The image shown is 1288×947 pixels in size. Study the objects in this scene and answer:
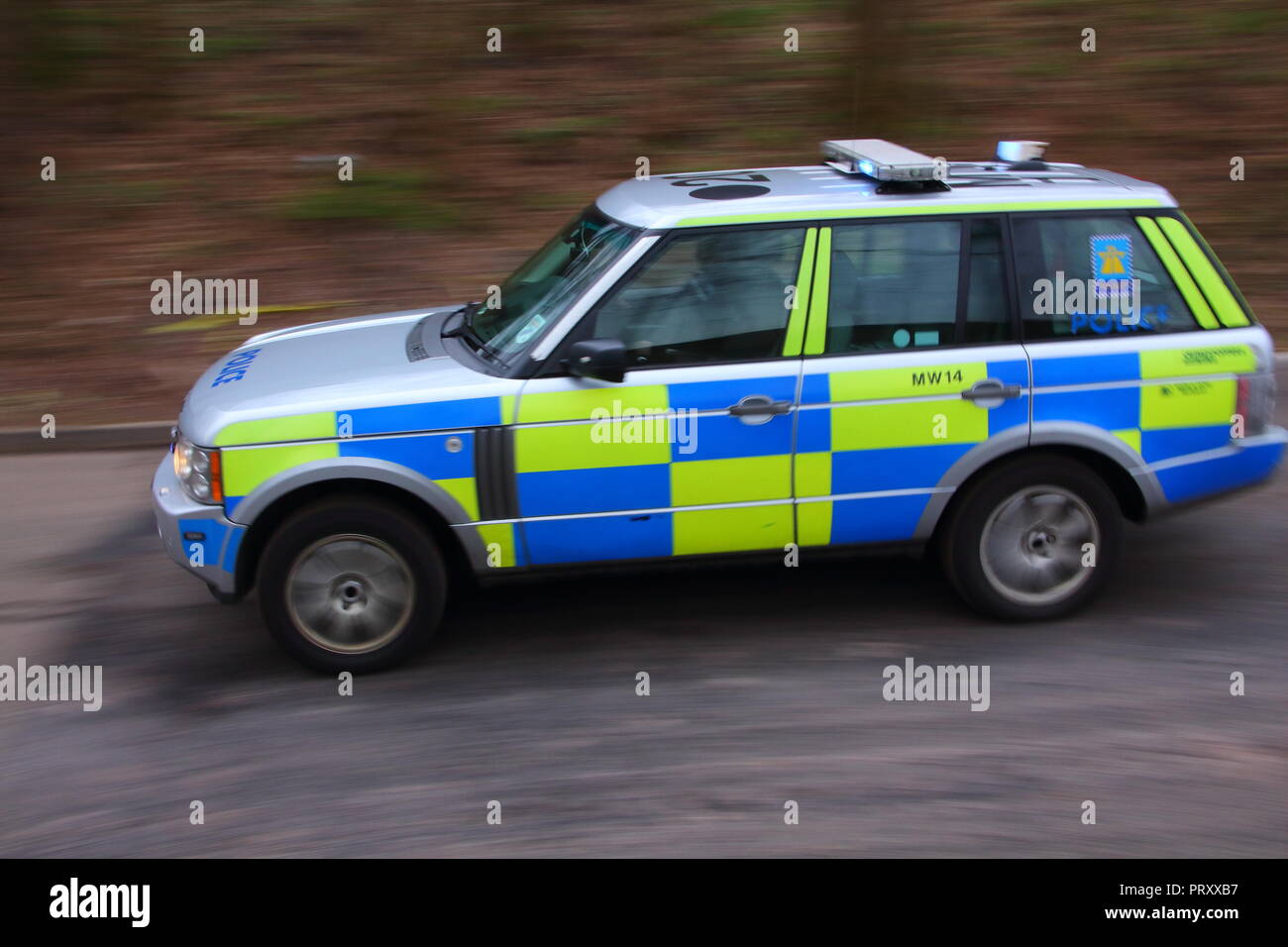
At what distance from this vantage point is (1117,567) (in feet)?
20.4

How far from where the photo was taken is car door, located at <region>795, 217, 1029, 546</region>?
512 centimetres

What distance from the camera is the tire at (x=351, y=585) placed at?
498cm

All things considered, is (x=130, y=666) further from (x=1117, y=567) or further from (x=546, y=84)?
(x=546, y=84)

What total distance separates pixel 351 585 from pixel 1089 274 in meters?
3.26

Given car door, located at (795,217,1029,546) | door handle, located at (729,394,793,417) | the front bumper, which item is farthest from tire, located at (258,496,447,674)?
car door, located at (795,217,1029,546)

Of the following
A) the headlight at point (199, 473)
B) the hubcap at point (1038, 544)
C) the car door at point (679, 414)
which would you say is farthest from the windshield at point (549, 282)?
the hubcap at point (1038, 544)

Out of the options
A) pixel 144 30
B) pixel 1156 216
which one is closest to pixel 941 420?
pixel 1156 216

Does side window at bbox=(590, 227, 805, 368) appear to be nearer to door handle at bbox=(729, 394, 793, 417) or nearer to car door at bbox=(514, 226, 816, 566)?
car door at bbox=(514, 226, 816, 566)

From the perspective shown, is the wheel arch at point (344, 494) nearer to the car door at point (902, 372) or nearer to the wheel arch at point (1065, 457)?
the car door at point (902, 372)

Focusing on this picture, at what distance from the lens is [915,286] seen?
17.1ft

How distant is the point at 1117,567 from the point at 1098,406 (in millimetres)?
1253

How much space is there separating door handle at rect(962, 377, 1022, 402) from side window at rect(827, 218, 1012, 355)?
19 centimetres

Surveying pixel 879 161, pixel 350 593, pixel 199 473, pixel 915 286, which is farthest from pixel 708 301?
pixel 199 473

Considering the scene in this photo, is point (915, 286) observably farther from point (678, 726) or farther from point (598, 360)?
point (678, 726)
